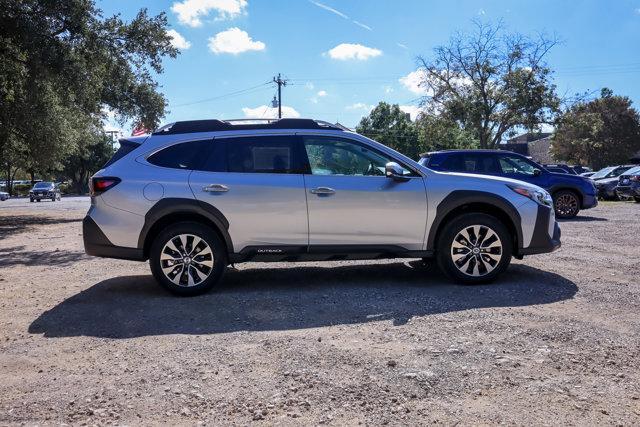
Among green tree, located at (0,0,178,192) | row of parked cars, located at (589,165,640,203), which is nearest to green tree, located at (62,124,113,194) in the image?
green tree, located at (0,0,178,192)

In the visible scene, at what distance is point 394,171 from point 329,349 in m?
2.53

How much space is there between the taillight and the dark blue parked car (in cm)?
852

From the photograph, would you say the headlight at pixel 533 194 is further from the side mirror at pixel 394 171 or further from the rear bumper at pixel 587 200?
the rear bumper at pixel 587 200

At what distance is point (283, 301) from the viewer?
5926 mm

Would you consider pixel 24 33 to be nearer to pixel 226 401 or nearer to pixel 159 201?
pixel 159 201

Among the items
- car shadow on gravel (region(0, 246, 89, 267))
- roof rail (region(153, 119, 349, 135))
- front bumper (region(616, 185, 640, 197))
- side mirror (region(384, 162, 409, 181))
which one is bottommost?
car shadow on gravel (region(0, 246, 89, 267))

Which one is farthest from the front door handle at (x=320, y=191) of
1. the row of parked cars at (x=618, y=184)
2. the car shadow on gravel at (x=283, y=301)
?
the row of parked cars at (x=618, y=184)

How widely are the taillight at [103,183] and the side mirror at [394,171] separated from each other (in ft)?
9.79

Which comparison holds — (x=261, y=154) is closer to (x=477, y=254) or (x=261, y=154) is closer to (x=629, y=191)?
(x=477, y=254)

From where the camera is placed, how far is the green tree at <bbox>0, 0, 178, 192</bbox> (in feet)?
45.2

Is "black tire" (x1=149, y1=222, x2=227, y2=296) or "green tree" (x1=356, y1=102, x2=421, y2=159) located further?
"green tree" (x1=356, y1=102, x2=421, y2=159)

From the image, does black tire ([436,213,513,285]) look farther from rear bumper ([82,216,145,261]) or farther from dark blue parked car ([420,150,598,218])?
dark blue parked car ([420,150,598,218])

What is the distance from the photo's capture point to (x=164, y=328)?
508 centimetres

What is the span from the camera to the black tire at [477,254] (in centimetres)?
639
